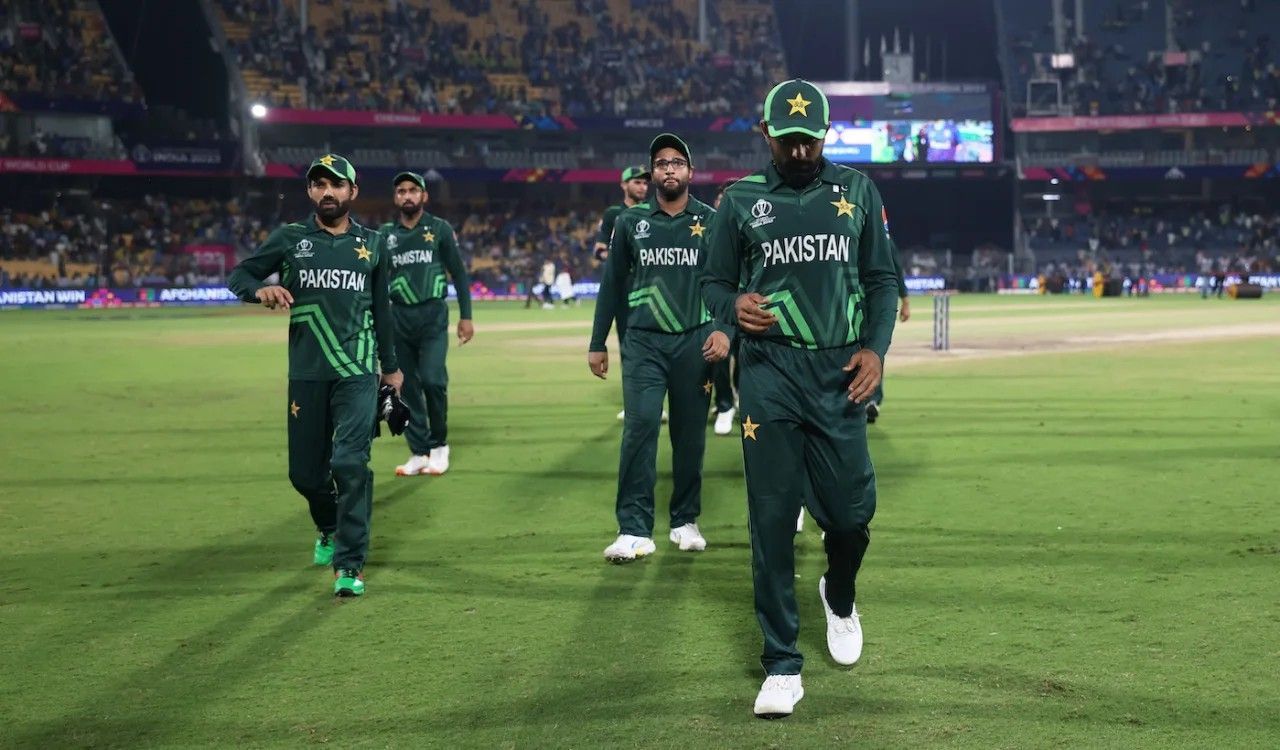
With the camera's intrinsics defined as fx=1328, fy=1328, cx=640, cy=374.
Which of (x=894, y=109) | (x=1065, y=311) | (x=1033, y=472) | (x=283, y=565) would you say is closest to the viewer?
(x=283, y=565)

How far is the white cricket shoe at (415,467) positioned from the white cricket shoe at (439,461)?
39mm

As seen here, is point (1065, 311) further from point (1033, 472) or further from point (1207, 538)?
point (1207, 538)

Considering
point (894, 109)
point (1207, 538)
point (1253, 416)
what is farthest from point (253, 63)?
point (1207, 538)

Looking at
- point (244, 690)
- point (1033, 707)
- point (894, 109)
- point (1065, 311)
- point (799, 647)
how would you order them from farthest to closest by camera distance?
point (894, 109) → point (1065, 311) → point (799, 647) → point (244, 690) → point (1033, 707)

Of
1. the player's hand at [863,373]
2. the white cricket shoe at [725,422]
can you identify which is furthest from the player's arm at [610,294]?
the white cricket shoe at [725,422]

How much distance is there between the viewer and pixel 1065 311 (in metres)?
39.7

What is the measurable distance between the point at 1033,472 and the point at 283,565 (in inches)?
236

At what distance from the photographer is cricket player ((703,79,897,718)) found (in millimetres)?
4961

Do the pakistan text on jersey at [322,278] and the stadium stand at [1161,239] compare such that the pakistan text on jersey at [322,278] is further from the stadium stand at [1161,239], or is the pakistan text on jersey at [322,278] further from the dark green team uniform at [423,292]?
the stadium stand at [1161,239]

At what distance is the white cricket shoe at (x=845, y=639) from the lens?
17.7 ft

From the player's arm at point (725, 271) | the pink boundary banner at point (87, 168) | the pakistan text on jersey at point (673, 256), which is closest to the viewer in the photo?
the player's arm at point (725, 271)

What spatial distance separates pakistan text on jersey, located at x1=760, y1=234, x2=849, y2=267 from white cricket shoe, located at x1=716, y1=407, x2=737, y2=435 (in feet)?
27.4

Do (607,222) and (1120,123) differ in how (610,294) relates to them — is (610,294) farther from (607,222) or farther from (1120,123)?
(1120,123)

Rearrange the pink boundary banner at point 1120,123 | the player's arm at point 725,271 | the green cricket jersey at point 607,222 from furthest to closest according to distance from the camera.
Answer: the pink boundary banner at point 1120,123, the green cricket jersey at point 607,222, the player's arm at point 725,271
